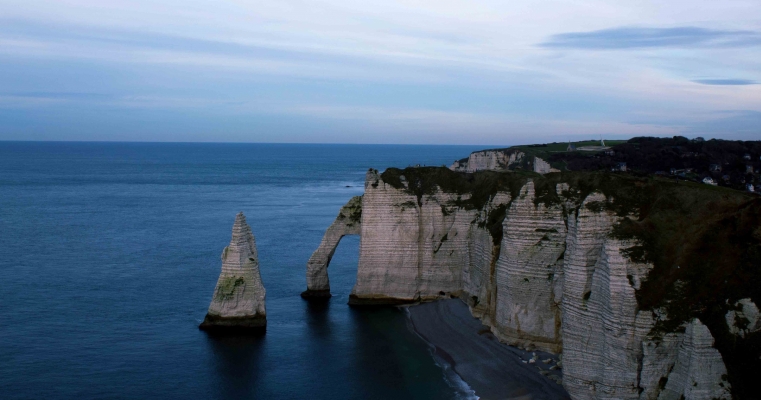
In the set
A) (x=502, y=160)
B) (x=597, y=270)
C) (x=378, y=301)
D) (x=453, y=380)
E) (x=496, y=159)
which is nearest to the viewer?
(x=597, y=270)

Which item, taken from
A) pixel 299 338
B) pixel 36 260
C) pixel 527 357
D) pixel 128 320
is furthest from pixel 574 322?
pixel 36 260

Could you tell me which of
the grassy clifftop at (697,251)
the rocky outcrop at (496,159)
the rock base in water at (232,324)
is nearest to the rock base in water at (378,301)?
the rock base in water at (232,324)

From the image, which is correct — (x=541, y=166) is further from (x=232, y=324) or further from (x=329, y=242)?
(x=232, y=324)

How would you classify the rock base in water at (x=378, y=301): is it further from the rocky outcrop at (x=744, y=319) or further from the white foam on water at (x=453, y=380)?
the rocky outcrop at (x=744, y=319)

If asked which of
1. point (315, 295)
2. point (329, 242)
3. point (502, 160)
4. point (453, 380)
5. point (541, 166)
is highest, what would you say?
point (502, 160)

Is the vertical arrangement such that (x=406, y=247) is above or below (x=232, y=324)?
above

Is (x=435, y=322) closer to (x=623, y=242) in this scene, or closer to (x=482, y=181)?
(x=482, y=181)

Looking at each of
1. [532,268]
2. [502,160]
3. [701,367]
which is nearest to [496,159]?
[502,160]
